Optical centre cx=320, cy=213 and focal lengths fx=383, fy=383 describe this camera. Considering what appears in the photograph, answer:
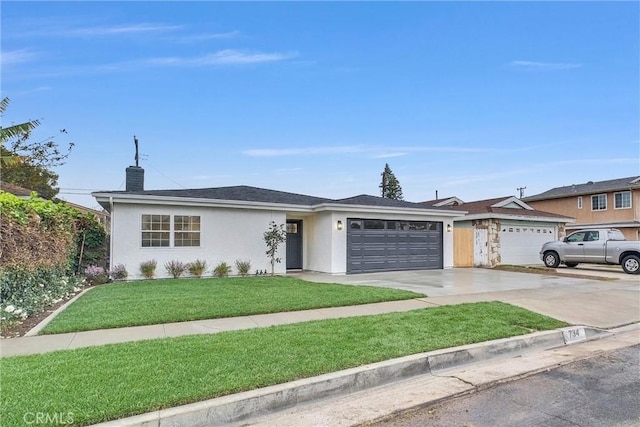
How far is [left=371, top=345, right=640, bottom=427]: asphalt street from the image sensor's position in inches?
129

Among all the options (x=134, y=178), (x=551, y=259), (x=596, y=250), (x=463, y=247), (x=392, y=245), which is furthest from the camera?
(x=463, y=247)

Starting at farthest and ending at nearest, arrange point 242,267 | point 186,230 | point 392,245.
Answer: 1. point 392,245
2. point 242,267
3. point 186,230

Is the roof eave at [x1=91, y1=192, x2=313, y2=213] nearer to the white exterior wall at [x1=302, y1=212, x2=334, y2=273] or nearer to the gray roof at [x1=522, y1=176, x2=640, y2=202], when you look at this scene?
the white exterior wall at [x1=302, y1=212, x2=334, y2=273]

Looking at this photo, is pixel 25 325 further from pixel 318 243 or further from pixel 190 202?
pixel 318 243

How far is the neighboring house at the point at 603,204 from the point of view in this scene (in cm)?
2608

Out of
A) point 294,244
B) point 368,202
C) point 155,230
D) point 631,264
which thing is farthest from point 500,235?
point 155,230

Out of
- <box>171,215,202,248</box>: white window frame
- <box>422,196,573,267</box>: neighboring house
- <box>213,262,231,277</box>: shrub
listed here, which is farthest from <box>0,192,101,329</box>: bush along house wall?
<box>422,196,573,267</box>: neighboring house

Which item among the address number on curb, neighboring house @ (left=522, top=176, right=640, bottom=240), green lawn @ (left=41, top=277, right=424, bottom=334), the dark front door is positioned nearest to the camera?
the address number on curb

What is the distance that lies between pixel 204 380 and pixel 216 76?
12.3 metres

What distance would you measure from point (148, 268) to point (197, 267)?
1569 mm

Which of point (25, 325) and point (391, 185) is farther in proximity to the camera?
point (391, 185)

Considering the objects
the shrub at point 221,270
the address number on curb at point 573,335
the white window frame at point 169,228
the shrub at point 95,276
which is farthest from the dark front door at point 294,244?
the address number on curb at point 573,335

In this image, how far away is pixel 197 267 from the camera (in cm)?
1341

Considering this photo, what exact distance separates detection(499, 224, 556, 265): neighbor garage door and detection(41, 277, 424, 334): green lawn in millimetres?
12679
